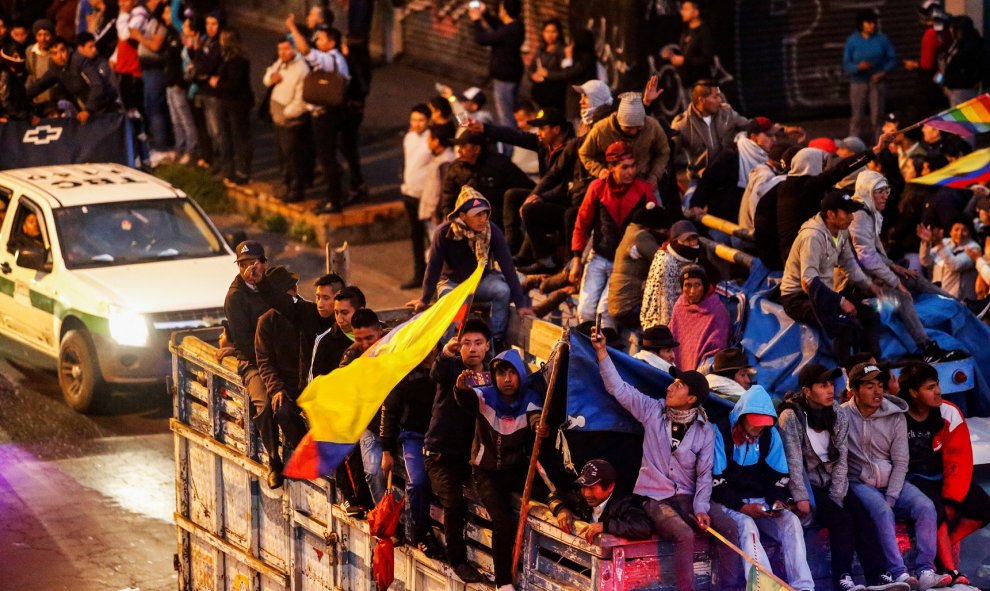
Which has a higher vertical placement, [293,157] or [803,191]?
[803,191]

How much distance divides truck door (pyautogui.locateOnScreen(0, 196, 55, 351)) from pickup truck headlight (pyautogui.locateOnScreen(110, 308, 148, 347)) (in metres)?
0.89

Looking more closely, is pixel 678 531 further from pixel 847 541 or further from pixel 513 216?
pixel 513 216

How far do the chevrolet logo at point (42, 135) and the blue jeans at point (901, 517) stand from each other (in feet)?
39.2

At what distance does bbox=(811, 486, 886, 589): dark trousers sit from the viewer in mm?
8672

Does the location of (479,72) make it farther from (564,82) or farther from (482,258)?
(482,258)

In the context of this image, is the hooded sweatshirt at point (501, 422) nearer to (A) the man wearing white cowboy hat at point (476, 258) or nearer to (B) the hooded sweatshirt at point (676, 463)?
(B) the hooded sweatshirt at point (676, 463)

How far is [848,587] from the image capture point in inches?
340

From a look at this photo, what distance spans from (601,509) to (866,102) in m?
13.7

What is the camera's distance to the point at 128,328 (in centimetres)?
1459

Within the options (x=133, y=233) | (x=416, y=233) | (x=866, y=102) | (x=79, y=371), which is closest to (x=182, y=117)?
(x=416, y=233)

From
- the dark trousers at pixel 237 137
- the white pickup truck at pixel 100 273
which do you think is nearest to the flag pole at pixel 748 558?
the white pickup truck at pixel 100 273

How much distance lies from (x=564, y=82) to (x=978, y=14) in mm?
5125

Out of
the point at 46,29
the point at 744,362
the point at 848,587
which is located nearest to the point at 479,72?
the point at 46,29

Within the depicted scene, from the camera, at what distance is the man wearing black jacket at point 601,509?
8.01 meters
